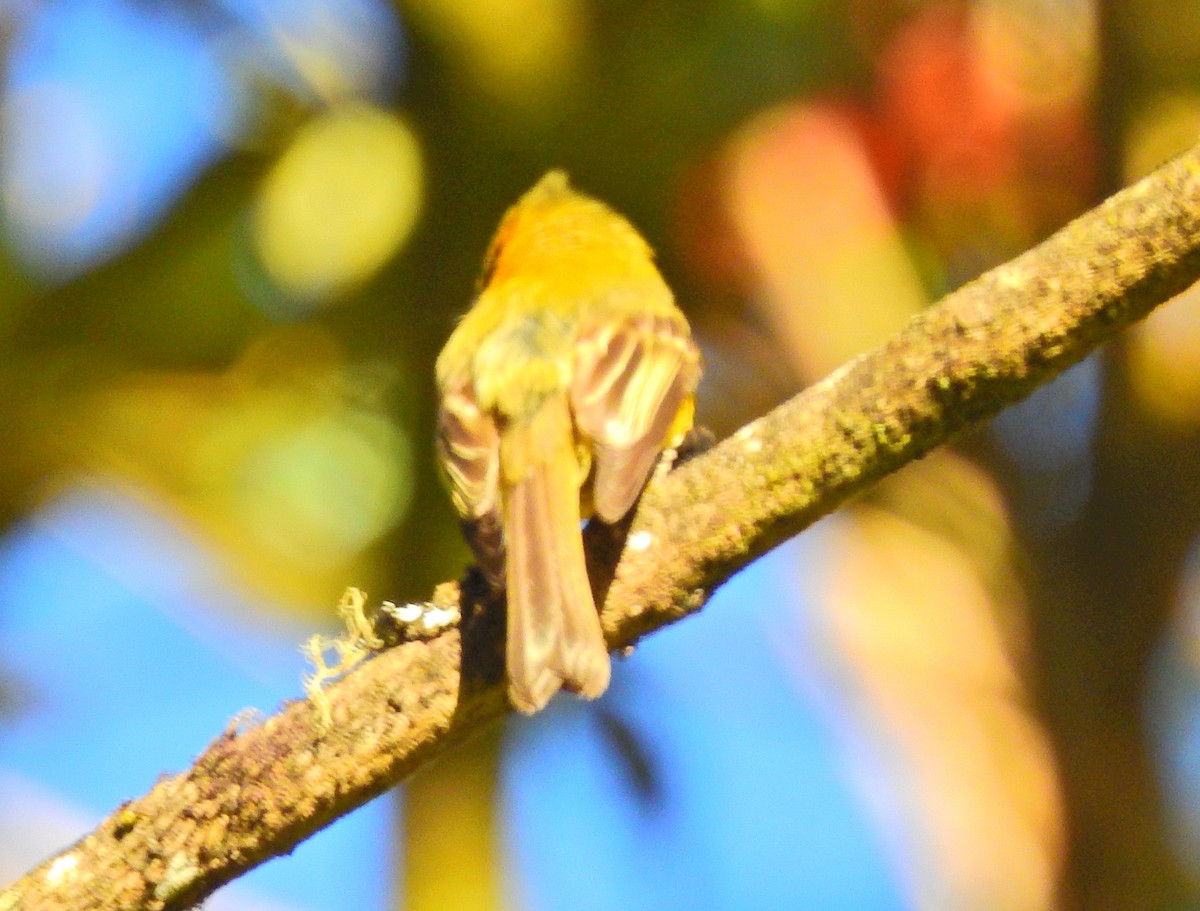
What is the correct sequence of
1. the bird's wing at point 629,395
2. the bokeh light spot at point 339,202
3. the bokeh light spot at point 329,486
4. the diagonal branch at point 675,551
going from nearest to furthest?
the diagonal branch at point 675,551 → the bird's wing at point 629,395 → the bokeh light spot at point 329,486 → the bokeh light spot at point 339,202

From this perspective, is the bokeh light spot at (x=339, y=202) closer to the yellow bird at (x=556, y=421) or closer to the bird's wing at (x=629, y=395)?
the yellow bird at (x=556, y=421)

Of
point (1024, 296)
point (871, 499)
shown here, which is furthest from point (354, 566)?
point (1024, 296)

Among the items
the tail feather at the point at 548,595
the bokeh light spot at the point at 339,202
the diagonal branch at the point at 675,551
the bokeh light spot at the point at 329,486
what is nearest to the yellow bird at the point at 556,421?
the tail feather at the point at 548,595

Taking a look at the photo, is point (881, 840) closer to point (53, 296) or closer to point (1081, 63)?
point (1081, 63)

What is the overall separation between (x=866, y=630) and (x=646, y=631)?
12.3 feet

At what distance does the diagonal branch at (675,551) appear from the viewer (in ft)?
8.33

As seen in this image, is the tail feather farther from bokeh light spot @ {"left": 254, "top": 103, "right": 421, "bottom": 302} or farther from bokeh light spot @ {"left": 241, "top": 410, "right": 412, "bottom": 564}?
bokeh light spot @ {"left": 254, "top": 103, "right": 421, "bottom": 302}

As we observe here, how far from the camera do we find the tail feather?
101 inches

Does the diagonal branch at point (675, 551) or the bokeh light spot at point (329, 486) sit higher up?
the bokeh light spot at point (329, 486)

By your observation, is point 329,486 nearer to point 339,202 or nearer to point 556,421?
point 339,202

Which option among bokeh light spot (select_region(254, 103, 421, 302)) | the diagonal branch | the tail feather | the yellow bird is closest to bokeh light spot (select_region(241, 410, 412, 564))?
bokeh light spot (select_region(254, 103, 421, 302))

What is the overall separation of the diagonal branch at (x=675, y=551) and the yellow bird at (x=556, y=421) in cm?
12

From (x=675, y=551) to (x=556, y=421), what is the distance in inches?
23.4

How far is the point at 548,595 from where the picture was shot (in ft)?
8.79
